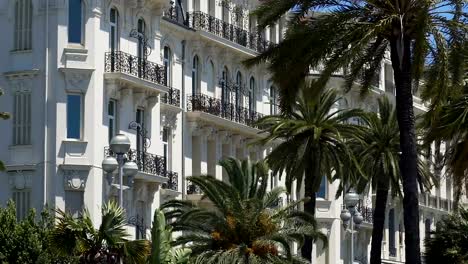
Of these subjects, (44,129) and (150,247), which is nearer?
(150,247)

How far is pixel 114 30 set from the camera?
63.6m

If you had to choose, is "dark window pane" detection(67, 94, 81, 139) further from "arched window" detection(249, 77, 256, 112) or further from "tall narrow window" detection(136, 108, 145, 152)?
"arched window" detection(249, 77, 256, 112)

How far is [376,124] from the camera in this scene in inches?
2793

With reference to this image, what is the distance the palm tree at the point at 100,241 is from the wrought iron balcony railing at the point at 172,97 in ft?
81.6

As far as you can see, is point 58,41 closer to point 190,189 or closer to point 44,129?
point 44,129

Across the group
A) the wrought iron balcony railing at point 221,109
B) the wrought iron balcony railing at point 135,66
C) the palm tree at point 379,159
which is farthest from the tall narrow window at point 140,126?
the palm tree at point 379,159

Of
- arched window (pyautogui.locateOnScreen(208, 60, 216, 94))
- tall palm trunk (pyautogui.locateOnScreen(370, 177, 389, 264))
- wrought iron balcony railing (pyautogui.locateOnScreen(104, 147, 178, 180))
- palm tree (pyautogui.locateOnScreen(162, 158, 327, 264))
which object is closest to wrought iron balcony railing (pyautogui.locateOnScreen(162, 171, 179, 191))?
wrought iron balcony railing (pyautogui.locateOnScreen(104, 147, 178, 180))

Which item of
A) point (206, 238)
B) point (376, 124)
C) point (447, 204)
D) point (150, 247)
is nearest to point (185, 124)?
point (376, 124)

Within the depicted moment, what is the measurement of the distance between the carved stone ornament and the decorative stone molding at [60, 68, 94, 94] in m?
3.15

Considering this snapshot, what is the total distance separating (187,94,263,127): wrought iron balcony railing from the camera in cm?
7200

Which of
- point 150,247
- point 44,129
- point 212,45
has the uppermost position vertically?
point 212,45

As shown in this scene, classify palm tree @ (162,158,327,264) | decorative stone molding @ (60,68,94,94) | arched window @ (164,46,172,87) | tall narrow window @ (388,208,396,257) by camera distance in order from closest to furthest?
palm tree @ (162,158,327,264) → decorative stone molding @ (60,68,94,94) → arched window @ (164,46,172,87) → tall narrow window @ (388,208,396,257)

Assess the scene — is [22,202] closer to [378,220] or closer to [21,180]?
[21,180]

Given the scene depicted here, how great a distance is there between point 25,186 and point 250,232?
10.6 m
